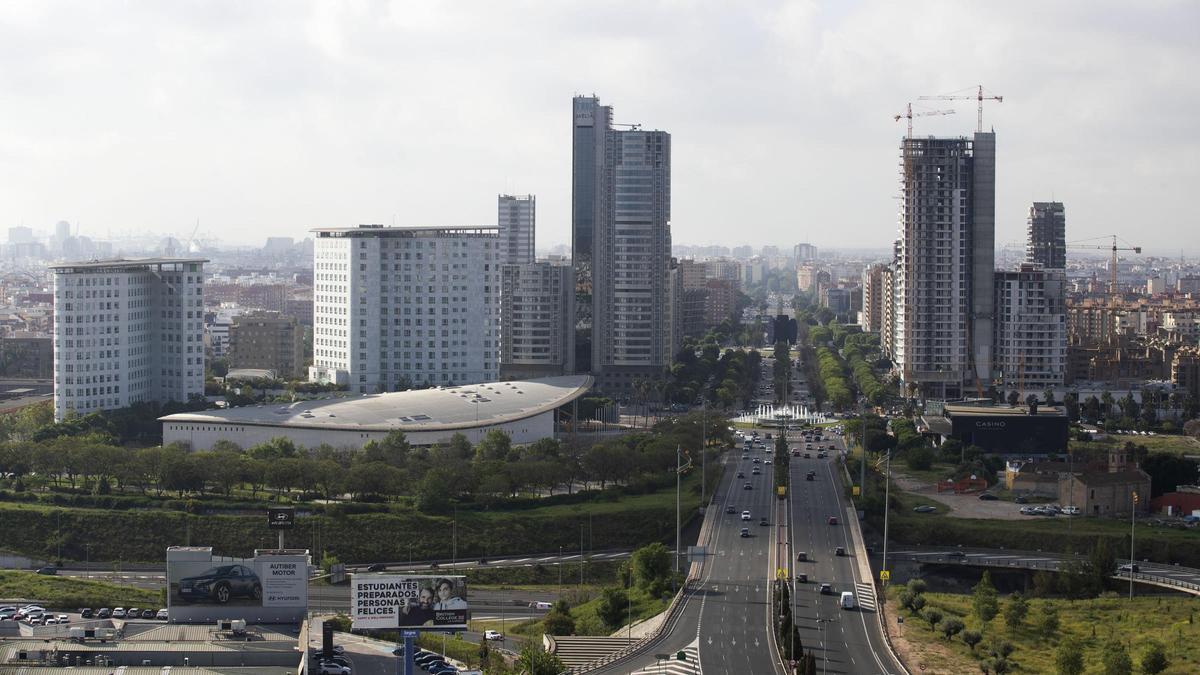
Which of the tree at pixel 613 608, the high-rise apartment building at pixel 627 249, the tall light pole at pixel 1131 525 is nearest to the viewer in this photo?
the tree at pixel 613 608

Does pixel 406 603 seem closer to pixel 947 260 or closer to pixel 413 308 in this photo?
pixel 413 308

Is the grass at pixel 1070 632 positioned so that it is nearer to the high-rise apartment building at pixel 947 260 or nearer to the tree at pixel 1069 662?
the tree at pixel 1069 662

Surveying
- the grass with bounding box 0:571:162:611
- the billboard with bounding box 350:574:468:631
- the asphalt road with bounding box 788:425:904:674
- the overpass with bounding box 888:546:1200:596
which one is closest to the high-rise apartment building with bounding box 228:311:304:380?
the asphalt road with bounding box 788:425:904:674

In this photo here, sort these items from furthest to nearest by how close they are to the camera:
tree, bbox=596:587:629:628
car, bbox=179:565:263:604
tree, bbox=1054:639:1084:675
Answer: tree, bbox=596:587:629:628, car, bbox=179:565:263:604, tree, bbox=1054:639:1084:675

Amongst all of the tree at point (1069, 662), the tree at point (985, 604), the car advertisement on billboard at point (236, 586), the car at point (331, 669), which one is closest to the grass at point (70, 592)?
the car advertisement on billboard at point (236, 586)

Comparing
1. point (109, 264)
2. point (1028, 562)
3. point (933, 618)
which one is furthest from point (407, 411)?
point (933, 618)

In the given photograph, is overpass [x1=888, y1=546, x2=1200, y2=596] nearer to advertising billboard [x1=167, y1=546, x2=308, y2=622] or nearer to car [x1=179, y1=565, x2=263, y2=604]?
advertising billboard [x1=167, y1=546, x2=308, y2=622]

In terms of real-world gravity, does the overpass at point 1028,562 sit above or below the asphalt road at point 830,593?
below
